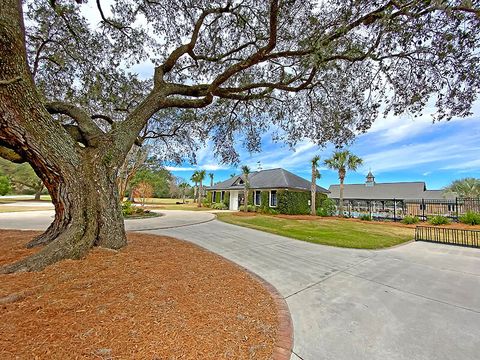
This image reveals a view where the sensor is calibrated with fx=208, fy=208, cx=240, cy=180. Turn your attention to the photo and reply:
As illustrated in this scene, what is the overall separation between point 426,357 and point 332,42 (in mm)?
5557

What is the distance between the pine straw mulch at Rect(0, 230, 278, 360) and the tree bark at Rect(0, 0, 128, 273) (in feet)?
1.92

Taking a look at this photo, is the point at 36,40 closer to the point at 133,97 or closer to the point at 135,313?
the point at 133,97

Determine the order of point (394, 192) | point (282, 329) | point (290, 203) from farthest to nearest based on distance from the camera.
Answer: point (394, 192), point (290, 203), point (282, 329)

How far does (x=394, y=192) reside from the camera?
30.3 metres

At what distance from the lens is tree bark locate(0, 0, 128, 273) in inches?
132

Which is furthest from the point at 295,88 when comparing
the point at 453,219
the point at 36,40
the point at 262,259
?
the point at 453,219

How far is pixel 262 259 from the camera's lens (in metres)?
5.91

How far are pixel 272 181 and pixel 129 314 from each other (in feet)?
68.1

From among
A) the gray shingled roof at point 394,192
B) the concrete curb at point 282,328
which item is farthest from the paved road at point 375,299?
the gray shingled roof at point 394,192

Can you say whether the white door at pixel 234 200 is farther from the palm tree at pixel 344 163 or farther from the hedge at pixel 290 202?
the palm tree at pixel 344 163

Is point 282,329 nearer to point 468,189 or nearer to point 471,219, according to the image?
point 471,219

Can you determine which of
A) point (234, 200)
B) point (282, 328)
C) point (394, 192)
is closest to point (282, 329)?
point (282, 328)

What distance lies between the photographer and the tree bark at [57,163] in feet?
11.0

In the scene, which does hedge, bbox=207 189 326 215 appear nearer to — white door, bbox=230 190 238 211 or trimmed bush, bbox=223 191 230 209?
white door, bbox=230 190 238 211
